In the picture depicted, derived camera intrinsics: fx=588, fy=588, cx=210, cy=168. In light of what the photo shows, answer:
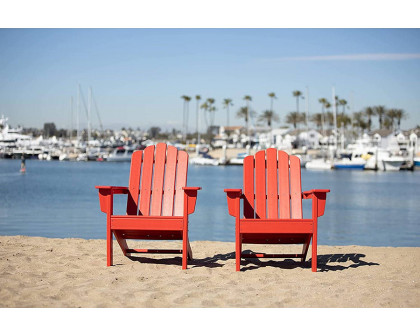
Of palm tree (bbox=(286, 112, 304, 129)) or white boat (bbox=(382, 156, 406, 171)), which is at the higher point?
palm tree (bbox=(286, 112, 304, 129))

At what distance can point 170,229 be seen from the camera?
5051 mm

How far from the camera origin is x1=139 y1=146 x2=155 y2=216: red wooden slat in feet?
18.5

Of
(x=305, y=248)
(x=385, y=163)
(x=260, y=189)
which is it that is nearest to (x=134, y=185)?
(x=260, y=189)

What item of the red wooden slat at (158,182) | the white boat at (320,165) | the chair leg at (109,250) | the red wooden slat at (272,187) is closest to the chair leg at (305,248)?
the red wooden slat at (272,187)

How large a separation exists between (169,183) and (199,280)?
119 centimetres

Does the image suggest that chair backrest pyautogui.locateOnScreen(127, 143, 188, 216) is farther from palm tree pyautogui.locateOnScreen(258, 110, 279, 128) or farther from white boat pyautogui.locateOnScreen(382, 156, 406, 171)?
palm tree pyautogui.locateOnScreen(258, 110, 279, 128)

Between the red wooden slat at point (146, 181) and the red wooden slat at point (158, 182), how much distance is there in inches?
1.7

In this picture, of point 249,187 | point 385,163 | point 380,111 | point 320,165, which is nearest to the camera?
point 249,187

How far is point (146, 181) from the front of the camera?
18.5 ft

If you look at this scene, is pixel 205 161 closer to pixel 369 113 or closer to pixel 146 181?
pixel 369 113

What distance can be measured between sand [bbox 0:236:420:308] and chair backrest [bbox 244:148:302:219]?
526 mm

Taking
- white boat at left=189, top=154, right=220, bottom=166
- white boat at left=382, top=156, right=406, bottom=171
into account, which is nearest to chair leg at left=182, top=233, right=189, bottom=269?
white boat at left=382, top=156, right=406, bottom=171
